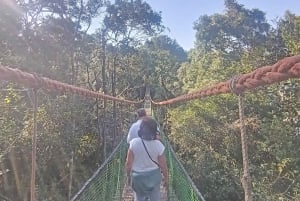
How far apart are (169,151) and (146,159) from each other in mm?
2099

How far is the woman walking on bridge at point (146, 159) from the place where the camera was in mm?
2152

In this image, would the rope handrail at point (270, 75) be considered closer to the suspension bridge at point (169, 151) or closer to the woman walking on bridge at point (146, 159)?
the suspension bridge at point (169, 151)

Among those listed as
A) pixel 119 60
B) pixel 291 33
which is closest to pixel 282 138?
pixel 291 33

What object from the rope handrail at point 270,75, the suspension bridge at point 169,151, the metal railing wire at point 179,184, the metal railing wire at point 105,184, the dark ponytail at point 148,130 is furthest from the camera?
the metal railing wire at point 105,184

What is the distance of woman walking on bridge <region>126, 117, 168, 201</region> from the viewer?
2152 mm

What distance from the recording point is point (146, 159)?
7.14ft

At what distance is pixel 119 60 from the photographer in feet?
37.4

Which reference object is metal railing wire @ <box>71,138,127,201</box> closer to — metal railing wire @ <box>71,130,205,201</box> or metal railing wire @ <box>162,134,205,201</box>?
metal railing wire @ <box>71,130,205,201</box>

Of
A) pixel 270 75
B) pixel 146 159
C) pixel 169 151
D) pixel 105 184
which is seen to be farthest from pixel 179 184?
pixel 270 75

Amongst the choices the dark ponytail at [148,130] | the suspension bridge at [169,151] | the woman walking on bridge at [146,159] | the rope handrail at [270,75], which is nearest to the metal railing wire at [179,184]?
the suspension bridge at [169,151]

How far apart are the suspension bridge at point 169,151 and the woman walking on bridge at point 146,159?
0.81 feet

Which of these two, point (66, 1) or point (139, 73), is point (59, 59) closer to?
point (66, 1)

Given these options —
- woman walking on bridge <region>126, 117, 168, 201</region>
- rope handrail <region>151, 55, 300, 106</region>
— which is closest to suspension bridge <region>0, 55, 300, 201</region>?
rope handrail <region>151, 55, 300, 106</region>

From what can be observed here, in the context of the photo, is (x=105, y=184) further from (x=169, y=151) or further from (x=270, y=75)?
(x=270, y=75)
